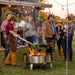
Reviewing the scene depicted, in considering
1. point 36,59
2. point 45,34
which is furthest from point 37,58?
point 45,34

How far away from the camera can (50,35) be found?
971 cm

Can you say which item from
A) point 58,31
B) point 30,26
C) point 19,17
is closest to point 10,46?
point 30,26

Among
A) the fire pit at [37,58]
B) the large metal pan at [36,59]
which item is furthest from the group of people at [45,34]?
the large metal pan at [36,59]

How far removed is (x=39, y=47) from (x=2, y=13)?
9.73 metres

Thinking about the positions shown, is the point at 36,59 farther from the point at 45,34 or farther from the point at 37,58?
the point at 45,34

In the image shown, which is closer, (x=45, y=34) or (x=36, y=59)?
(x=36, y=59)

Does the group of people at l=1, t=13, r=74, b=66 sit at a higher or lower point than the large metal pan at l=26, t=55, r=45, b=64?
higher

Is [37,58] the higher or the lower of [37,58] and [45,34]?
the lower

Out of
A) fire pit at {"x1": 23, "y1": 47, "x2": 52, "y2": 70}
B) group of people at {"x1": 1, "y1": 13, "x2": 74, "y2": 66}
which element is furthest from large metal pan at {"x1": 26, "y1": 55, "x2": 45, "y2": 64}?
group of people at {"x1": 1, "y1": 13, "x2": 74, "y2": 66}

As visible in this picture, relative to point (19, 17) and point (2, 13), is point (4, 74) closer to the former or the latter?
point (2, 13)

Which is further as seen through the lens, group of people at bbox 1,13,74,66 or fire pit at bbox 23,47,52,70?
group of people at bbox 1,13,74,66

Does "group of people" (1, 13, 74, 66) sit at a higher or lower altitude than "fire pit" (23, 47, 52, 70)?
higher

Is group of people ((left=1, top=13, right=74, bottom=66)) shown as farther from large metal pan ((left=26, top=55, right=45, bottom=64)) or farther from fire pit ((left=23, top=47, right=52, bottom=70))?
large metal pan ((left=26, top=55, right=45, bottom=64))

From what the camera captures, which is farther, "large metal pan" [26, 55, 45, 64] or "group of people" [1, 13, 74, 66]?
"group of people" [1, 13, 74, 66]
